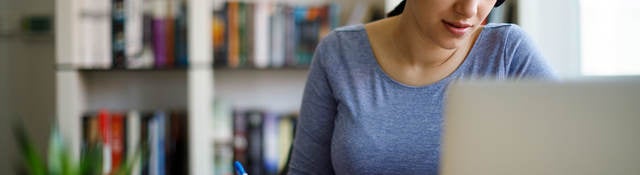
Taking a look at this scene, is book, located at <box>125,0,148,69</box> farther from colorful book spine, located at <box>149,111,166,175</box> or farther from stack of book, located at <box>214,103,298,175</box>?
stack of book, located at <box>214,103,298,175</box>

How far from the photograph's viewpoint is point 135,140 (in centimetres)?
248

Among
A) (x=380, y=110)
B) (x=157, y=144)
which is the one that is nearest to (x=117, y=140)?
(x=157, y=144)

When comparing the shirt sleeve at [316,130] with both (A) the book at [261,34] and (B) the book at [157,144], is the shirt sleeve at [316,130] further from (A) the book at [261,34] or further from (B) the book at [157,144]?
(B) the book at [157,144]

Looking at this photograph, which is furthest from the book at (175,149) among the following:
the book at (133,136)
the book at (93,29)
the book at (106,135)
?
the book at (93,29)

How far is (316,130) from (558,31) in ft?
4.01

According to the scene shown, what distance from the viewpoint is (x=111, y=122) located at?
8.16 feet

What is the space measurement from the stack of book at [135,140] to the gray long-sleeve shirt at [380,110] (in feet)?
4.54

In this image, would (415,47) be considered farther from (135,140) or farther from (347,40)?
(135,140)

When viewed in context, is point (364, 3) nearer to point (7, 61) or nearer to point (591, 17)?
point (591, 17)

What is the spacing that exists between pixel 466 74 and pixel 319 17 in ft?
4.55

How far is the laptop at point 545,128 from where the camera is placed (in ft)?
1.77

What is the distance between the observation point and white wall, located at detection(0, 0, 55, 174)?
2.80 m

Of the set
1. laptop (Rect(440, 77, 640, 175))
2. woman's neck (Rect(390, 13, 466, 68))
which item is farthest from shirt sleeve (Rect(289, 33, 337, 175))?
laptop (Rect(440, 77, 640, 175))

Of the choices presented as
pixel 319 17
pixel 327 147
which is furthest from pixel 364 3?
pixel 327 147
